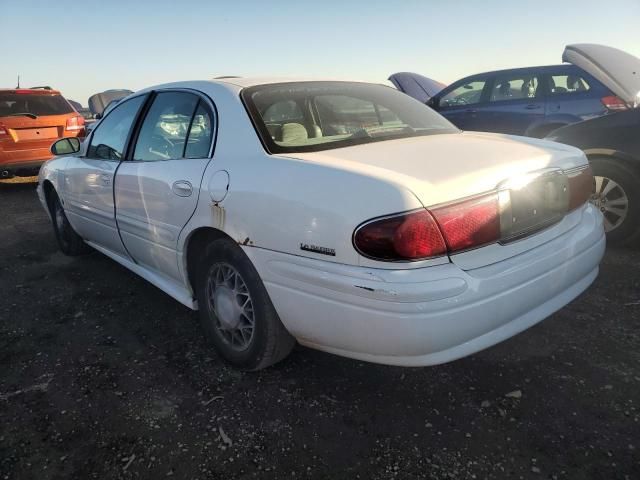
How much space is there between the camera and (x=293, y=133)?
2.43 meters

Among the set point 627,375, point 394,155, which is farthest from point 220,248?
point 627,375

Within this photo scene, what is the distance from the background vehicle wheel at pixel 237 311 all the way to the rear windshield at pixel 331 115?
1.91ft

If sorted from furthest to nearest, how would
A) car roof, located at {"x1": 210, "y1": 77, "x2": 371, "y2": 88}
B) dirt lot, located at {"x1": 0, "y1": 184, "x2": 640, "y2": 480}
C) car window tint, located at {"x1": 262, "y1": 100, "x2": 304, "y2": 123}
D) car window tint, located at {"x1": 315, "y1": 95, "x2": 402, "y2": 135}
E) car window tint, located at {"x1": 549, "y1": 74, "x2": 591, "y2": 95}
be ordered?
car window tint, located at {"x1": 549, "y1": 74, "x2": 591, "y2": 95} < car window tint, located at {"x1": 315, "y1": 95, "x2": 402, "y2": 135} < car roof, located at {"x1": 210, "y1": 77, "x2": 371, "y2": 88} < car window tint, located at {"x1": 262, "y1": 100, "x2": 304, "y2": 123} < dirt lot, located at {"x1": 0, "y1": 184, "x2": 640, "y2": 480}

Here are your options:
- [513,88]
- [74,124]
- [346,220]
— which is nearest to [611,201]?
[346,220]

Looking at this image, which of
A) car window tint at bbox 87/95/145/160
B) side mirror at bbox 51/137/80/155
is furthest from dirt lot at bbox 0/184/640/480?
side mirror at bbox 51/137/80/155

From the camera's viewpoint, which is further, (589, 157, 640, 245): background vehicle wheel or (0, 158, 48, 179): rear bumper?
(0, 158, 48, 179): rear bumper

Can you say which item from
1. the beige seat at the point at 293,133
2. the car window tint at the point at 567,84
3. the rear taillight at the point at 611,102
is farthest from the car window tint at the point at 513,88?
the beige seat at the point at 293,133

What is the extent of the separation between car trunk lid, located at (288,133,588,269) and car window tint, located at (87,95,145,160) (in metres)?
1.68

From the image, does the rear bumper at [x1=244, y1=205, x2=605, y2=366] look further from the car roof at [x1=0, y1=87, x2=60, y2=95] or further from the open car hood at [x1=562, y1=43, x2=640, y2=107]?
the car roof at [x1=0, y1=87, x2=60, y2=95]

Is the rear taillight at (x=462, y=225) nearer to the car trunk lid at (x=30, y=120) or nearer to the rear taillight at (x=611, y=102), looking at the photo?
the rear taillight at (x=611, y=102)

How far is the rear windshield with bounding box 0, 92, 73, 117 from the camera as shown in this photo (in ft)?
26.0

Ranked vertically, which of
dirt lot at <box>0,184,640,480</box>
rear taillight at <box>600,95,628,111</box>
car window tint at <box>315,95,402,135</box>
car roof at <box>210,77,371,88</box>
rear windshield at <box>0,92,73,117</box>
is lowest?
dirt lot at <box>0,184,640,480</box>

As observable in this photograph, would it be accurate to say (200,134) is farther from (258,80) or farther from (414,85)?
(414,85)

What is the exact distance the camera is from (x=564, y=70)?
651cm
